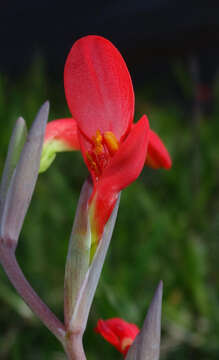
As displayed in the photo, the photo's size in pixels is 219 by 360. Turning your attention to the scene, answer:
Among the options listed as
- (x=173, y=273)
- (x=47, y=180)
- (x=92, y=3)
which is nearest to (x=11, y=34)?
(x=92, y=3)

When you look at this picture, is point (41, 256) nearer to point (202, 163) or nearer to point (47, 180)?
point (47, 180)

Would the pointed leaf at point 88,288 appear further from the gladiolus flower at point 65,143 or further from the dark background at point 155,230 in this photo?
the dark background at point 155,230

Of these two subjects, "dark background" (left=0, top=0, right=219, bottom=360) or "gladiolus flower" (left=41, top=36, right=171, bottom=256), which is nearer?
"gladiolus flower" (left=41, top=36, right=171, bottom=256)

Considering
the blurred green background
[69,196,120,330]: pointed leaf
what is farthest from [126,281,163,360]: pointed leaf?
the blurred green background

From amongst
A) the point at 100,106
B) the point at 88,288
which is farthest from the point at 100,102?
the point at 88,288

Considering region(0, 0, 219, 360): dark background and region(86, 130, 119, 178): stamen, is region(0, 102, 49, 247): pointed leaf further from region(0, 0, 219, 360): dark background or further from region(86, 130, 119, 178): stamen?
region(0, 0, 219, 360): dark background

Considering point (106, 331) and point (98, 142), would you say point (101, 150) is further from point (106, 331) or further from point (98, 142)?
point (106, 331)
